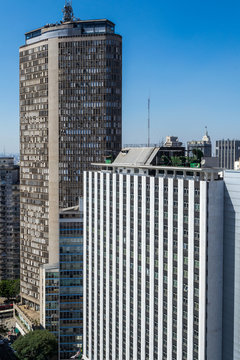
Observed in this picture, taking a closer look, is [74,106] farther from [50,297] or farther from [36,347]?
[36,347]

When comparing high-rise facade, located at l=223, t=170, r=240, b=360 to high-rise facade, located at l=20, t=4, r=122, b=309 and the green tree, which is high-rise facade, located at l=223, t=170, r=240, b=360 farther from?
high-rise facade, located at l=20, t=4, r=122, b=309

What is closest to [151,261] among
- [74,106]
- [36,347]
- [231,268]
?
[231,268]

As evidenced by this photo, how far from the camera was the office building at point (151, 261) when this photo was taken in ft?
306

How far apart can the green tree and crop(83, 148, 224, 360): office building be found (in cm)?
2365

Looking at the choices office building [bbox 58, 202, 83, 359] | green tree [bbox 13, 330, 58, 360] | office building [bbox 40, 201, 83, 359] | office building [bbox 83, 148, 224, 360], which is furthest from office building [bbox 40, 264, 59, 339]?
office building [bbox 83, 148, 224, 360]

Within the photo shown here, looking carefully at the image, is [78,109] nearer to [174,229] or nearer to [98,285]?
[98,285]

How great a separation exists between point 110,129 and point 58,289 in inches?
2619

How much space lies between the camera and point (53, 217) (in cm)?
18600

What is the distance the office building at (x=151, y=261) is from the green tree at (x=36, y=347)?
2365 centimetres

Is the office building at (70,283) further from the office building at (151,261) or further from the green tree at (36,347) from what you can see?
the office building at (151,261)

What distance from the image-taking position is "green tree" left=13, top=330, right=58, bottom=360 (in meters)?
154

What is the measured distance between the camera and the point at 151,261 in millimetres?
106875

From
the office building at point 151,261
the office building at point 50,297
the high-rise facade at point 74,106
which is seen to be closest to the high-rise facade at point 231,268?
the office building at point 151,261

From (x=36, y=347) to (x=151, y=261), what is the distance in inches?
2781
